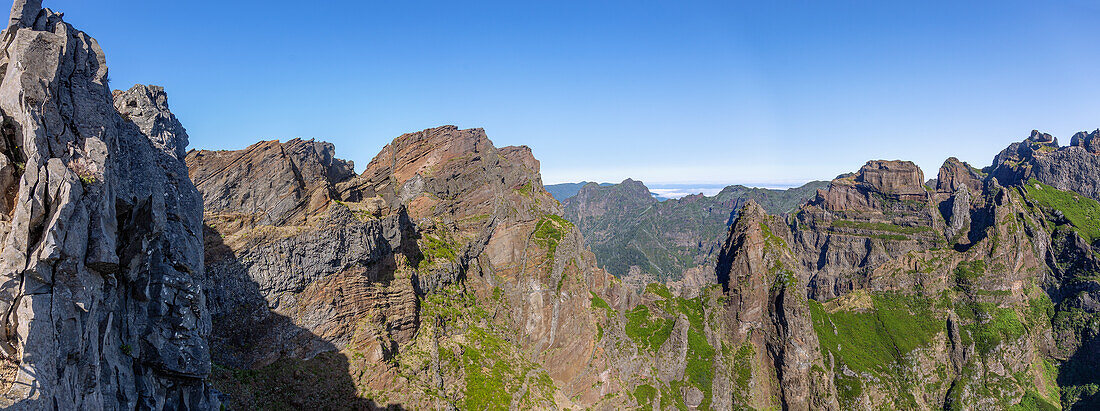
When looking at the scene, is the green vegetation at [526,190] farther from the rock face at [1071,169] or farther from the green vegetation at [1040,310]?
the rock face at [1071,169]

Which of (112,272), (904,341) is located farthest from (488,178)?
(904,341)

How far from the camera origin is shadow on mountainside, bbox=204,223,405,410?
114 ft

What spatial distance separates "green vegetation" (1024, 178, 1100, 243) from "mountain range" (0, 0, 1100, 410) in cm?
86

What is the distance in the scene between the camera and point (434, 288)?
57.5 metres

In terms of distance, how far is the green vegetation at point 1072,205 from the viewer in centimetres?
15388

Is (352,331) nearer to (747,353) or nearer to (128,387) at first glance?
(128,387)

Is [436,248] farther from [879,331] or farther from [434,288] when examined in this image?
[879,331]

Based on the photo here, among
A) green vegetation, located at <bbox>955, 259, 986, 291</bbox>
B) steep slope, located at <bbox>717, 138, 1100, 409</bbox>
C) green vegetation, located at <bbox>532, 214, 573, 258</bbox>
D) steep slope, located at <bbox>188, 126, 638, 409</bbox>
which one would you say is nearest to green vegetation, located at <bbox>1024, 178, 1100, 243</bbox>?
steep slope, located at <bbox>717, 138, 1100, 409</bbox>

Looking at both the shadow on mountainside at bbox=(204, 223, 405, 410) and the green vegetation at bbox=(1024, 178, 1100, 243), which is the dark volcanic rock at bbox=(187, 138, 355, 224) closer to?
the shadow on mountainside at bbox=(204, 223, 405, 410)

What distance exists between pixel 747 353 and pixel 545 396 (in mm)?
→ 69960

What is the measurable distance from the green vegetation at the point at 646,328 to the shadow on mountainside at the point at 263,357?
6747cm

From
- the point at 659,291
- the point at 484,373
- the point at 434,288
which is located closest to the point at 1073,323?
the point at 659,291

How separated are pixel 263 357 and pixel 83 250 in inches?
895

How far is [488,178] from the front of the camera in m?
75.4
